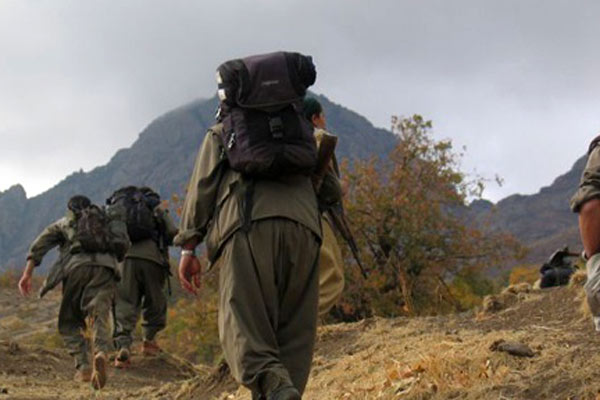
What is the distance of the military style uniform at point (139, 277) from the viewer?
11.3 m

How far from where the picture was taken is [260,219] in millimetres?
4391

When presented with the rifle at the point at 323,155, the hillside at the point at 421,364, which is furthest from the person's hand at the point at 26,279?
the rifle at the point at 323,155

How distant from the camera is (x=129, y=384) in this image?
1063 centimetres

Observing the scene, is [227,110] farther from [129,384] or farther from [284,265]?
[129,384]

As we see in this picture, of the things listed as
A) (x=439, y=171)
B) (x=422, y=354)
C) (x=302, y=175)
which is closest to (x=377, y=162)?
(x=439, y=171)

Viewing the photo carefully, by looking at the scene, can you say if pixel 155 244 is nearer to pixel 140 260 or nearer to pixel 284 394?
pixel 140 260

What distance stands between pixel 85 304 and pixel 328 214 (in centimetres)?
520

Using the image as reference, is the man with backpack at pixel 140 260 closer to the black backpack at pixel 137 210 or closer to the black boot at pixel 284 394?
the black backpack at pixel 137 210

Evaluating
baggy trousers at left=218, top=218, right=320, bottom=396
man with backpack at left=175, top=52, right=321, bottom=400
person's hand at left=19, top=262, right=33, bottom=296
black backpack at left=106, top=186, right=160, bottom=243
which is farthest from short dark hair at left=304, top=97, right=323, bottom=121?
black backpack at left=106, top=186, right=160, bottom=243

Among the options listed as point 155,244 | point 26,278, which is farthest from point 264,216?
point 155,244

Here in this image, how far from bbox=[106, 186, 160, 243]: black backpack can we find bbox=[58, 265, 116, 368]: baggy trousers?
1271mm

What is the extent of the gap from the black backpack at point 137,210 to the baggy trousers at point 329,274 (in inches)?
243

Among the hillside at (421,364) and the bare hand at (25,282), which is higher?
the bare hand at (25,282)

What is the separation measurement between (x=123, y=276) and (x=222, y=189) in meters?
7.14
